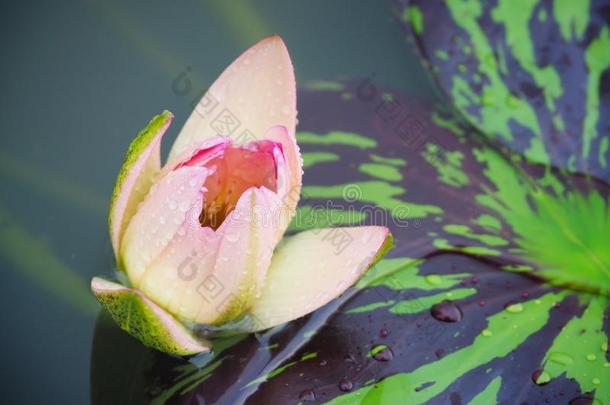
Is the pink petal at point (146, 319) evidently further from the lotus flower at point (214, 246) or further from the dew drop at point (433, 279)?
the dew drop at point (433, 279)

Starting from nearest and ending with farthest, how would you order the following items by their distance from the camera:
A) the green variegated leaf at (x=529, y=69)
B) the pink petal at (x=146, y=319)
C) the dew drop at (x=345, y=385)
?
the pink petal at (x=146, y=319), the dew drop at (x=345, y=385), the green variegated leaf at (x=529, y=69)

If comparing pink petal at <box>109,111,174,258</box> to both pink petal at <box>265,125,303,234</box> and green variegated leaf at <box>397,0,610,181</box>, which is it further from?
green variegated leaf at <box>397,0,610,181</box>

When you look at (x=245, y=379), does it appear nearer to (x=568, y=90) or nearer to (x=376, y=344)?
(x=376, y=344)

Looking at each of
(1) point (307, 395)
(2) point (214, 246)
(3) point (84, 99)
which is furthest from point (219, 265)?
(3) point (84, 99)

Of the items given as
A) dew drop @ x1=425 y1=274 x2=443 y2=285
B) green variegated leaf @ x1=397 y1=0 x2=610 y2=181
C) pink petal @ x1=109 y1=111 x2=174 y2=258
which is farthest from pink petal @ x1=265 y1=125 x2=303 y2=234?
green variegated leaf @ x1=397 y1=0 x2=610 y2=181

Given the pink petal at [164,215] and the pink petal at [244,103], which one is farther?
the pink petal at [244,103]

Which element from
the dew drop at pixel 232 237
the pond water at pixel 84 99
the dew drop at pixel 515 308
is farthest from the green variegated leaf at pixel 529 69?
the dew drop at pixel 232 237

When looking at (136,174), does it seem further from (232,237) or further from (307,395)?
(307,395)
